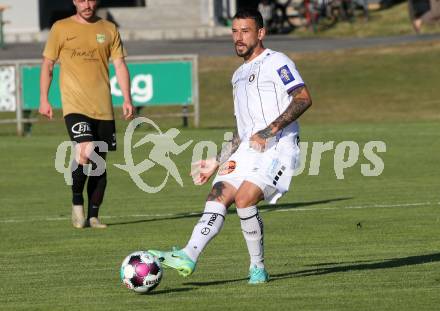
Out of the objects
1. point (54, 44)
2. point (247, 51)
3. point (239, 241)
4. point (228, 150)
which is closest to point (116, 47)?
point (54, 44)

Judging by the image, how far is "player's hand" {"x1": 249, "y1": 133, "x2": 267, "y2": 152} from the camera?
970 centimetres

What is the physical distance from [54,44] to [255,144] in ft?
17.5

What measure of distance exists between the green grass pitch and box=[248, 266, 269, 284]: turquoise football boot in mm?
93

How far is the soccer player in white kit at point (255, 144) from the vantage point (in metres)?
9.75

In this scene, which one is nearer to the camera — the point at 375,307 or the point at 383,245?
the point at 375,307

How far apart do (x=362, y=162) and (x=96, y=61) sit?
31.2ft

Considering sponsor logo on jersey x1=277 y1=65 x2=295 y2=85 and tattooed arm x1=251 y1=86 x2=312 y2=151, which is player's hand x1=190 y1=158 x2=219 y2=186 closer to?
tattooed arm x1=251 y1=86 x2=312 y2=151

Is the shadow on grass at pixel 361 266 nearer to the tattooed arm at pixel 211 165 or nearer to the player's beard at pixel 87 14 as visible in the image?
the tattooed arm at pixel 211 165

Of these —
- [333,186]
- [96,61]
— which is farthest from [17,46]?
[96,61]

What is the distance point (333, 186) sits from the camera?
19.6 meters

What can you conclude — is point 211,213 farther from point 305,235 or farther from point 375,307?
point 305,235

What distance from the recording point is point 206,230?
9727 mm

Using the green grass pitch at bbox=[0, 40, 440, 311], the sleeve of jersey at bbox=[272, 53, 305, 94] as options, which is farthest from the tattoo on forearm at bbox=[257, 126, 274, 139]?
the green grass pitch at bbox=[0, 40, 440, 311]

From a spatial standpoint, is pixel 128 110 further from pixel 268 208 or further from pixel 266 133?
pixel 266 133
